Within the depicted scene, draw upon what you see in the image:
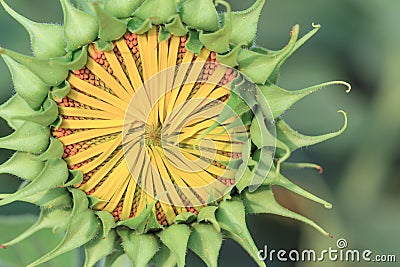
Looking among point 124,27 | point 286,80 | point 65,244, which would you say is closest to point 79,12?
point 124,27

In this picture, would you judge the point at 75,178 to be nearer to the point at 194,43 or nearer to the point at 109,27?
the point at 109,27

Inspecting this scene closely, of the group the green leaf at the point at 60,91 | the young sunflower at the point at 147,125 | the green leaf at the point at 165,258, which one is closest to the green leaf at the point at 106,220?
the young sunflower at the point at 147,125

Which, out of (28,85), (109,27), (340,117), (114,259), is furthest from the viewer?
(340,117)

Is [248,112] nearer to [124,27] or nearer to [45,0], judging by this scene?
[124,27]

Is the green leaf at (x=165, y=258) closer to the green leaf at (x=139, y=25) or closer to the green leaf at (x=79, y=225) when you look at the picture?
the green leaf at (x=79, y=225)

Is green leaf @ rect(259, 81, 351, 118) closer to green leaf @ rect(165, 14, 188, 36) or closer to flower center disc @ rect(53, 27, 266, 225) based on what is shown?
flower center disc @ rect(53, 27, 266, 225)

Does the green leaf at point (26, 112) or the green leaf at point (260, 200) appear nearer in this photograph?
the green leaf at point (26, 112)

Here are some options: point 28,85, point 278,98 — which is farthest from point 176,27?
point 28,85
